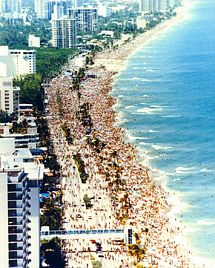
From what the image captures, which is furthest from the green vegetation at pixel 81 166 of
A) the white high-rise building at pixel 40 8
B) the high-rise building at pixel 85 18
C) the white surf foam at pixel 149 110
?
the white high-rise building at pixel 40 8

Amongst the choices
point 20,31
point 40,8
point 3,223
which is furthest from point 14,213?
point 40,8

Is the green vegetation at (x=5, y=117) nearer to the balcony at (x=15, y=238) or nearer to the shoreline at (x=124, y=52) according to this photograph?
the balcony at (x=15, y=238)

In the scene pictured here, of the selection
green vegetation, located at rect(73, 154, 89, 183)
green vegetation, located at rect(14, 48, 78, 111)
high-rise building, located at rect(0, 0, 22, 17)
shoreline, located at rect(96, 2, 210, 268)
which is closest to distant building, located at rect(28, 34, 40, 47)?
green vegetation, located at rect(14, 48, 78, 111)

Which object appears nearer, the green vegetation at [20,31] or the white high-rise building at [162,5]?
the green vegetation at [20,31]

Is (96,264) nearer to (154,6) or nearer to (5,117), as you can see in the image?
(5,117)

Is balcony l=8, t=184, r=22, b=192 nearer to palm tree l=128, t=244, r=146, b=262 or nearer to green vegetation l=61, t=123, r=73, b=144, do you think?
palm tree l=128, t=244, r=146, b=262

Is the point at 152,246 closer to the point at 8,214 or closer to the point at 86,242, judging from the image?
the point at 86,242

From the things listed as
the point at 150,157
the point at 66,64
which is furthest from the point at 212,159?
the point at 66,64
